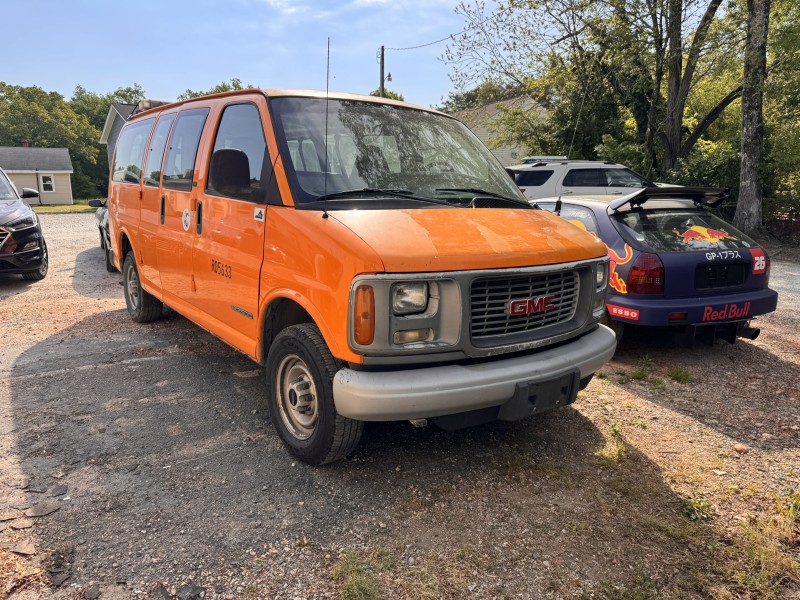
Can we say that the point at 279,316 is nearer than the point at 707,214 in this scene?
Yes

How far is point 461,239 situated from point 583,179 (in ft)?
33.7

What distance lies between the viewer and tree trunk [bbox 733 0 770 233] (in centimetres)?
1277

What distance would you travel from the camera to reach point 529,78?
18.9 metres

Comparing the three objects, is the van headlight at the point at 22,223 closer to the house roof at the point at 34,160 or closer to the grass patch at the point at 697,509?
the grass patch at the point at 697,509

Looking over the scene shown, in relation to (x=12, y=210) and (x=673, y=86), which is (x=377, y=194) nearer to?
(x=12, y=210)

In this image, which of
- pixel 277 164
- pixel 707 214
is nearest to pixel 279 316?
pixel 277 164

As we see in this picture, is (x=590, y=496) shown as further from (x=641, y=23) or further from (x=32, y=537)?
(x=641, y=23)

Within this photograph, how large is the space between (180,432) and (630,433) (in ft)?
10.0

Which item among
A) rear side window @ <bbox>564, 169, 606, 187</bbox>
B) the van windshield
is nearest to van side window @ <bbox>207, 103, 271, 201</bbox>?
the van windshield

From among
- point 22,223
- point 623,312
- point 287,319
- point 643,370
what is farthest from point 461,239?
point 22,223

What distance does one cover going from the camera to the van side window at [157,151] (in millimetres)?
5039

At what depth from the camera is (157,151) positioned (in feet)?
16.9

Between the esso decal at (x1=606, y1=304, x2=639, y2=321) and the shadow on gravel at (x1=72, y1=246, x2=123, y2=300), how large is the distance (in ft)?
21.4

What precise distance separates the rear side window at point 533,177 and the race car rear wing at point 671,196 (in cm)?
696
